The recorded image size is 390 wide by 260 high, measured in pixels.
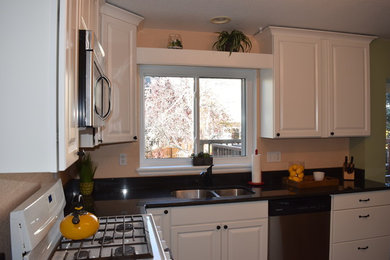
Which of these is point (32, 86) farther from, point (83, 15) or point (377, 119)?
point (377, 119)

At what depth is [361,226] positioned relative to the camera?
8.66ft

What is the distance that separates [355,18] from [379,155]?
4.72ft

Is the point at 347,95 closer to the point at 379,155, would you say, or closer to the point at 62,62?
the point at 379,155

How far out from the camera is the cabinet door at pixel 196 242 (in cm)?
225

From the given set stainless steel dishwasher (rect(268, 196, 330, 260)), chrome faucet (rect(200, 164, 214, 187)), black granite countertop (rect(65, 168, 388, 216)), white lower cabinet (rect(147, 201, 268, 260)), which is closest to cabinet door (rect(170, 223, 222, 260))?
white lower cabinet (rect(147, 201, 268, 260))

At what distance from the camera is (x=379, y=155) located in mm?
3170

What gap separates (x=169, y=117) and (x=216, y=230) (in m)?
1.11

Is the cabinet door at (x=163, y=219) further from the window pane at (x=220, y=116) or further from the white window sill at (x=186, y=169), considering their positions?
the window pane at (x=220, y=116)

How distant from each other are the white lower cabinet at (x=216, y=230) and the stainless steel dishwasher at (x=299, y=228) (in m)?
0.08

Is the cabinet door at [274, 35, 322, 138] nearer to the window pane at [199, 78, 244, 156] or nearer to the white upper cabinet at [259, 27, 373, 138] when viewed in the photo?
the white upper cabinet at [259, 27, 373, 138]

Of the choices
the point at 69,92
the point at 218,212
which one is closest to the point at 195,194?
the point at 218,212

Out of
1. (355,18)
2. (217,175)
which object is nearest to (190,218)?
(217,175)

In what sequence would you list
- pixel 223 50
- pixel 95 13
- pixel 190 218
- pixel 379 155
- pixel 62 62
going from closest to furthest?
pixel 62 62
pixel 95 13
pixel 190 218
pixel 223 50
pixel 379 155

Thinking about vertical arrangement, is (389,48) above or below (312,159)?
above
